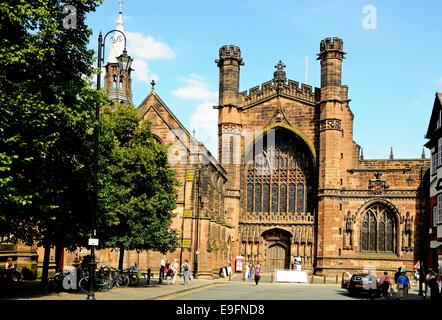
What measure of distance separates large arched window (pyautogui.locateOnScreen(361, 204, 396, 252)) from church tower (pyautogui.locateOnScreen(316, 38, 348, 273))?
2.71 metres

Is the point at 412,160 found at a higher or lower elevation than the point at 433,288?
higher

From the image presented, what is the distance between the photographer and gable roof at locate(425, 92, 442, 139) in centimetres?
3711

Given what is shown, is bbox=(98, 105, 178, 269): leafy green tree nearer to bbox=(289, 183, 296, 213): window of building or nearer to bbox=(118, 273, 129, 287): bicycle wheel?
bbox=(118, 273, 129, 287): bicycle wheel

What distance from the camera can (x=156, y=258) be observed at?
42.2 m

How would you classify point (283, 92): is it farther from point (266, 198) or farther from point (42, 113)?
point (42, 113)

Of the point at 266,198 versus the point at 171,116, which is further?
the point at 266,198

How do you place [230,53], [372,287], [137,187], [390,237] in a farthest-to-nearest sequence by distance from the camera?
[230,53]
[390,237]
[137,187]
[372,287]

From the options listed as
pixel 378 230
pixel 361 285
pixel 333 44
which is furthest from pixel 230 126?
pixel 361 285

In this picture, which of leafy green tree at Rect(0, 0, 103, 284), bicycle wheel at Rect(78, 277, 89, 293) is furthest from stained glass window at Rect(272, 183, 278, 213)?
leafy green tree at Rect(0, 0, 103, 284)

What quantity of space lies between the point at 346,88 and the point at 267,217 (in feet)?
Result: 50.2

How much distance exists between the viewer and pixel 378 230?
5044 centimetres

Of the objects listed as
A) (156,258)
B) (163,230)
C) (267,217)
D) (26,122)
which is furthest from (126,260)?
(26,122)

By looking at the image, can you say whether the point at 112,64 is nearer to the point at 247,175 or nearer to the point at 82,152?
the point at 247,175

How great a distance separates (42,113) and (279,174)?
1574 inches
